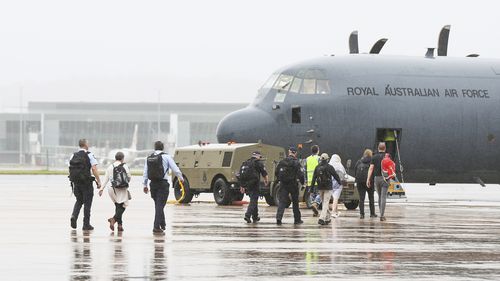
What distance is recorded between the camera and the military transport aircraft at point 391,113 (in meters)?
37.8

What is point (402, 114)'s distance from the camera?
38.5 metres

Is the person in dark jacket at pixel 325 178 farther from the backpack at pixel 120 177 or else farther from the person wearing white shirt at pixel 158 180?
the backpack at pixel 120 177

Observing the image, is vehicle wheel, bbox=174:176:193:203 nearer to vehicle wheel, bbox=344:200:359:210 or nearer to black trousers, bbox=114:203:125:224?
vehicle wheel, bbox=344:200:359:210

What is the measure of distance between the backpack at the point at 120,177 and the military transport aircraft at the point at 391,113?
13125mm

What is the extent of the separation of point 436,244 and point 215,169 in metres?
15.7

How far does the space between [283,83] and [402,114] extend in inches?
153

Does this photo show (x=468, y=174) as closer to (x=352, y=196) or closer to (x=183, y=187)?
(x=352, y=196)

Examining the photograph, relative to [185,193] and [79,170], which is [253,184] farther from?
[185,193]

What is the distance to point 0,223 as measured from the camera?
87.7 feet

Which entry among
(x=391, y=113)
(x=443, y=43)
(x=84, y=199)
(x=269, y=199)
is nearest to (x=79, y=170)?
(x=84, y=199)

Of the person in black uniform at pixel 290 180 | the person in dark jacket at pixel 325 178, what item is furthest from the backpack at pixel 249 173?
the person in dark jacket at pixel 325 178

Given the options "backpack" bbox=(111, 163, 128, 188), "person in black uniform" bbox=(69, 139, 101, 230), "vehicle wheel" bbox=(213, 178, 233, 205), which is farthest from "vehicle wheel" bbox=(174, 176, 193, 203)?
"backpack" bbox=(111, 163, 128, 188)

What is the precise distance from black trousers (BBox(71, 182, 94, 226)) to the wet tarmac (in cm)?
40

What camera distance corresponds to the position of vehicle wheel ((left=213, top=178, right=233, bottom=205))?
36.8 metres
